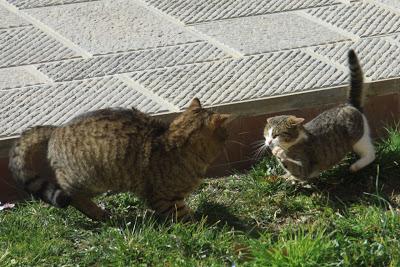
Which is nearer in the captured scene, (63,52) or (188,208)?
(188,208)

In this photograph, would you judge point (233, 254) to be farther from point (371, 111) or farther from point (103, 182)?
point (371, 111)

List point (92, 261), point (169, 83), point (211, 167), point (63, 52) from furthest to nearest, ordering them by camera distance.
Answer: point (63, 52)
point (169, 83)
point (211, 167)
point (92, 261)

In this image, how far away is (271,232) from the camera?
5.17 meters

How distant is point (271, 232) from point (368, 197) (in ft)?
2.33

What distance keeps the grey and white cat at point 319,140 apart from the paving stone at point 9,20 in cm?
275

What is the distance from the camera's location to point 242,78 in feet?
21.2

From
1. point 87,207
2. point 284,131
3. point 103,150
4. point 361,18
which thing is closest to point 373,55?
point 361,18

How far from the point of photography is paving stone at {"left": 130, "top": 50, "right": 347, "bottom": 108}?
245 inches

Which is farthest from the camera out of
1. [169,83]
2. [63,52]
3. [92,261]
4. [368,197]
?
[63,52]

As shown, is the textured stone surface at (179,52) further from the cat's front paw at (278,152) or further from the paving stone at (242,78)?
the cat's front paw at (278,152)

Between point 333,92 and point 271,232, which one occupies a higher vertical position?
point 333,92

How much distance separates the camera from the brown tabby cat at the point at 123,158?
5242 millimetres

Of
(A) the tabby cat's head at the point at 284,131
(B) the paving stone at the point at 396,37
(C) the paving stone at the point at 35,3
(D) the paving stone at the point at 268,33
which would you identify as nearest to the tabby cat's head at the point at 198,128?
(A) the tabby cat's head at the point at 284,131

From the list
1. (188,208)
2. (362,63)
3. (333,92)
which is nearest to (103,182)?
(188,208)
